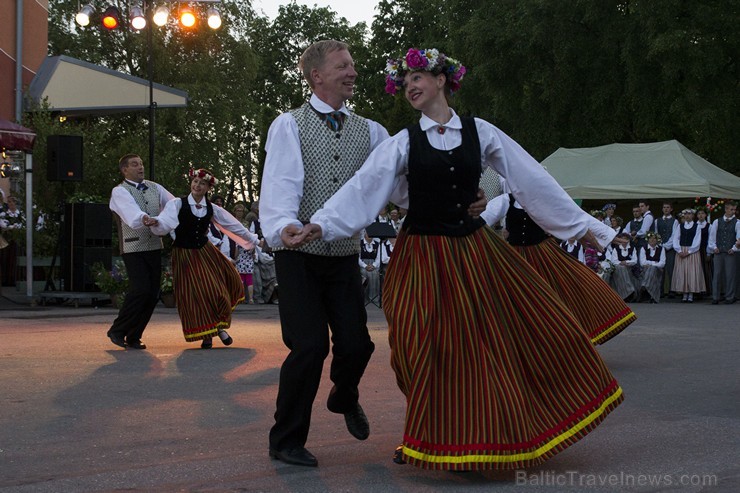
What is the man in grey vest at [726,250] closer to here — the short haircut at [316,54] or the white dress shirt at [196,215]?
the white dress shirt at [196,215]

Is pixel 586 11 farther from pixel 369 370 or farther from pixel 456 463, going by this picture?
pixel 456 463

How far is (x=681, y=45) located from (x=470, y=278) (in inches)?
935

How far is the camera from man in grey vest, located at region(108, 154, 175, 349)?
436 inches

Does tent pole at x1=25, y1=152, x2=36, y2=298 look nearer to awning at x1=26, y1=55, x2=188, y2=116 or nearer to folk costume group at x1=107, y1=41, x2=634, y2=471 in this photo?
awning at x1=26, y1=55, x2=188, y2=116

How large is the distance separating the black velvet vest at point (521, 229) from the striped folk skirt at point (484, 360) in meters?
3.72

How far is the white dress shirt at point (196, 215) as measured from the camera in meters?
10.7

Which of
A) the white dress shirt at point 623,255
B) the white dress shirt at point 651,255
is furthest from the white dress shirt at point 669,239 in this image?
the white dress shirt at point 623,255

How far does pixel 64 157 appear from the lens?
62.0ft

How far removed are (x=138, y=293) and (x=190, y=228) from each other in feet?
2.61

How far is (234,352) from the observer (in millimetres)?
10961

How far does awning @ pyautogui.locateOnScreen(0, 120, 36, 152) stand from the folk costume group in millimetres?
12702

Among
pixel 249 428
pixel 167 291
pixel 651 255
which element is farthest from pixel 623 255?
pixel 249 428

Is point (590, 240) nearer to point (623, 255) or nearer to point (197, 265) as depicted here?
point (197, 265)

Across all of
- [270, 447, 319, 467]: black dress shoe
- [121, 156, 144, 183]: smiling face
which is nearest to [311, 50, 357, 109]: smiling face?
[270, 447, 319, 467]: black dress shoe
